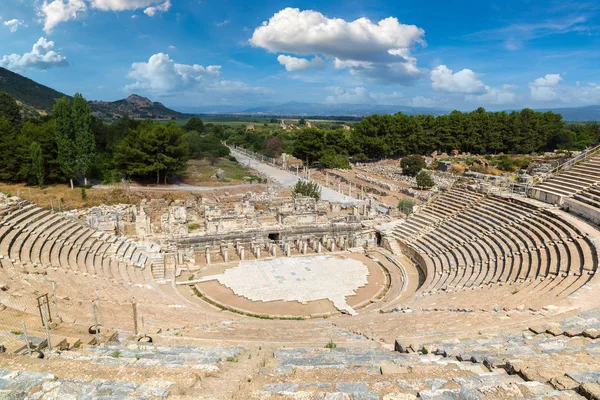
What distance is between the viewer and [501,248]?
1964cm

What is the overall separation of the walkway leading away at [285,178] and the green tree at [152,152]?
46.4ft

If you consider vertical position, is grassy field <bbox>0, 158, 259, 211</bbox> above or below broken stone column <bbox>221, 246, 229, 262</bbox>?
above

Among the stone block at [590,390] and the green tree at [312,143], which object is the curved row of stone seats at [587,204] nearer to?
the stone block at [590,390]

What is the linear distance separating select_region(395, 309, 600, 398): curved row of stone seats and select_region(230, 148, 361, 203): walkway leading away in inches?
1169

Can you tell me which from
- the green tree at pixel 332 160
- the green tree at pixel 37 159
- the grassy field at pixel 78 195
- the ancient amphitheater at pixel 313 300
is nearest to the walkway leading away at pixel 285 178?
the green tree at pixel 332 160

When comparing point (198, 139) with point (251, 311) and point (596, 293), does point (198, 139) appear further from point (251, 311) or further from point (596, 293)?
point (596, 293)

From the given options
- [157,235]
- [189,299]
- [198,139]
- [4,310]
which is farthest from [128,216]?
[198,139]

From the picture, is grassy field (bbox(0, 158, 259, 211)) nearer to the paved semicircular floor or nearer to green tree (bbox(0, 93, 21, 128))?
the paved semicircular floor

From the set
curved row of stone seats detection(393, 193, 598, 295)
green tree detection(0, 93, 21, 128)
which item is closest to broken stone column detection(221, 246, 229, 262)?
curved row of stone seats detection(393, 193, 598, 295)

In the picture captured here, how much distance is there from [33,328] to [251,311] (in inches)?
410

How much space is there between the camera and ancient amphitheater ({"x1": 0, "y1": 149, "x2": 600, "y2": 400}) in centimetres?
689

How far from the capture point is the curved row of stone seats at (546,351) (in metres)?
6.79

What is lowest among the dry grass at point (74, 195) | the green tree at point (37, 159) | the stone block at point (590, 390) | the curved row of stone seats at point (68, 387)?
the dry grass at point (74, 195)

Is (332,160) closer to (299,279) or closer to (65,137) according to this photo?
(65,137)
